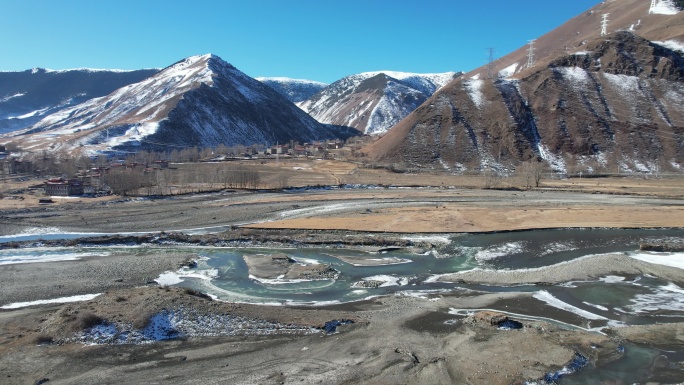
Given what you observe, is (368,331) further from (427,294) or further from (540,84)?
(540,84)

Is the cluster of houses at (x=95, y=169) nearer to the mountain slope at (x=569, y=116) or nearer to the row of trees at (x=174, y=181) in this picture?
the row of trees at (x=174, y=181)

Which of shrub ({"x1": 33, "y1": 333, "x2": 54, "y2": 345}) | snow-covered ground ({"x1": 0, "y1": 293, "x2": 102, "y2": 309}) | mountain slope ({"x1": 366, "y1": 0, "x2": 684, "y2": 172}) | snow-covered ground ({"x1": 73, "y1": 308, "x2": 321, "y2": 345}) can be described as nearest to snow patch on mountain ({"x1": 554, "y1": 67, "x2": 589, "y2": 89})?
mountain slope ({"x1": 366, "y1": 0, "x2": 684, "y2": 172})

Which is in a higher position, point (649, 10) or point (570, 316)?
point (649, 10)

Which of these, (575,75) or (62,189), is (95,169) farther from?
(575,75)

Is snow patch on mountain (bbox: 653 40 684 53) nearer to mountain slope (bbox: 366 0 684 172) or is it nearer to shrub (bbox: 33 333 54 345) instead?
mountain slope (bbox: 366 0 684 172)

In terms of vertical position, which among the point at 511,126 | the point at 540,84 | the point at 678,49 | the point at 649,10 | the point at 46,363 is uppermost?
the point at 649,10

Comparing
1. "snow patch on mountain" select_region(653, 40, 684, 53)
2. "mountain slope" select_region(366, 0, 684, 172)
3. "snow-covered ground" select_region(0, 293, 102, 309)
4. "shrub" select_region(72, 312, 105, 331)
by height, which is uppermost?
"snow patch on mountain" select_region(653, 40, 684, 53)

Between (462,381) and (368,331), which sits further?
(368,331)

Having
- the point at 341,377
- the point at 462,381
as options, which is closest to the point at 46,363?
the point at 341,377
